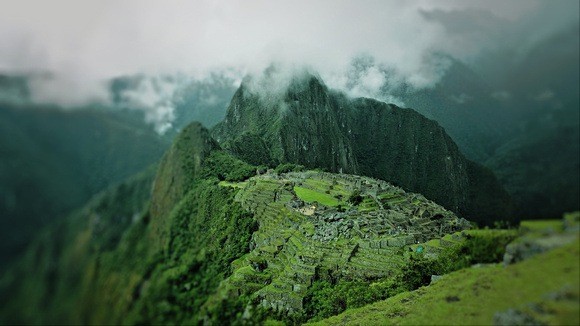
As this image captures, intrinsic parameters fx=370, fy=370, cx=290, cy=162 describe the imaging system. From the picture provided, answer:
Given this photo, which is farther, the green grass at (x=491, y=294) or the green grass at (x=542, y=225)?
the green grass at (x=542, y=225)

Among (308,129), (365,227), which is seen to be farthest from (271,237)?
(308,129)

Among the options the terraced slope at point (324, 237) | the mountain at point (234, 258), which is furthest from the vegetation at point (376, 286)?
the terraced slope at point (324, 237)

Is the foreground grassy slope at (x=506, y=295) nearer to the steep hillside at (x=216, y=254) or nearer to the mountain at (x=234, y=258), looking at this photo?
the mountain at (x=234, y=258)

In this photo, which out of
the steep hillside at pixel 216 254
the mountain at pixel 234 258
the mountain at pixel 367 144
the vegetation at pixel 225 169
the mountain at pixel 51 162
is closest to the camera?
the mountain at pixel 51 162

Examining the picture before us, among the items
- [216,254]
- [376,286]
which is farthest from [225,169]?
[376,286]

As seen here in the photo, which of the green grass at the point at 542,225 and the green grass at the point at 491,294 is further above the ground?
the green grass at the point at 542,225

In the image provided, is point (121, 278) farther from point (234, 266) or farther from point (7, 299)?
point (234, 266)
